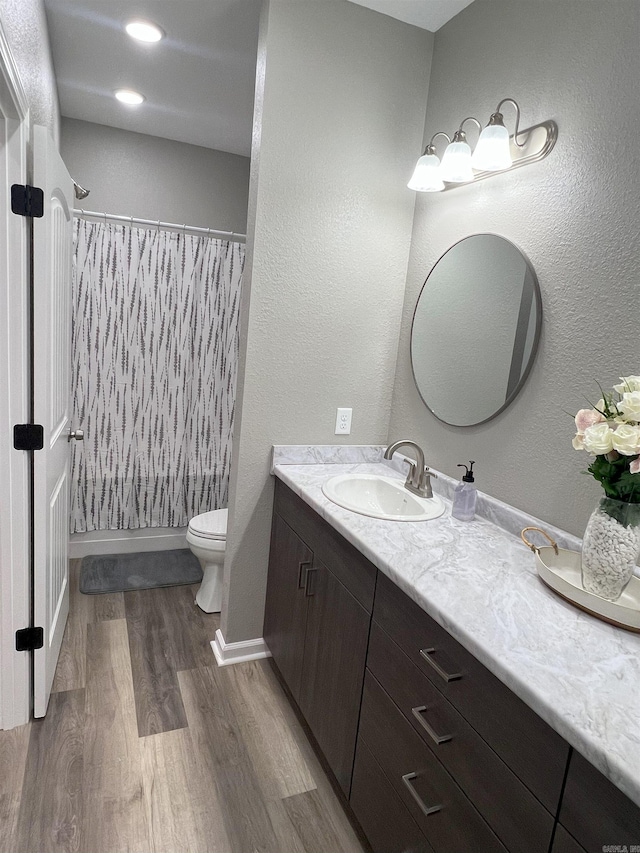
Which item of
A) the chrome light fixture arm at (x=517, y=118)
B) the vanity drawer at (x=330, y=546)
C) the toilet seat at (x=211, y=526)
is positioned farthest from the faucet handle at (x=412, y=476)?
the chrome light fixture arm at (x=517, y=118)

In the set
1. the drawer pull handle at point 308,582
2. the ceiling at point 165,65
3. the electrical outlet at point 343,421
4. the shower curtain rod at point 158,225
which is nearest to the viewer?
the drawer pull handle at point 308,582

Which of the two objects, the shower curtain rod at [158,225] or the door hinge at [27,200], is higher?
the shower curtain rod at [158,225]

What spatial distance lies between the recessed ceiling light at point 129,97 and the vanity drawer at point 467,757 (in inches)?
108

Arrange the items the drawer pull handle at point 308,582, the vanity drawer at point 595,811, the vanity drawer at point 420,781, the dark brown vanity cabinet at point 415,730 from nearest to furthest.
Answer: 1. the vanity drawer at point 595,811
2. the dark brown vanity cabinet at point 415,730
3. the vanity drawer at point 420,781
4. the drawer pull handle at point 308,582

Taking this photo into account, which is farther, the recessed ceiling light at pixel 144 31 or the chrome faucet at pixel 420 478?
the recessed ceiling light at pixel 144 31

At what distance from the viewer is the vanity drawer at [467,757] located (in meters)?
0.86

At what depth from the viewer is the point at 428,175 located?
5.89ft

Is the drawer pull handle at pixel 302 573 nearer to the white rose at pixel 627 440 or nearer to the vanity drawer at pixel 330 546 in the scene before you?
the vanity drawer at pixel 330 546

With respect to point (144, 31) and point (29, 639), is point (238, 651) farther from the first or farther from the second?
point (144, 31)

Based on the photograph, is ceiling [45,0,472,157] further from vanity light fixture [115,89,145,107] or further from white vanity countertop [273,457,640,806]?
white vanity countertop [273,457,640,806]

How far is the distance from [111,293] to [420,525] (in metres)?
2.10

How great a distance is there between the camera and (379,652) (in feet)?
4.38

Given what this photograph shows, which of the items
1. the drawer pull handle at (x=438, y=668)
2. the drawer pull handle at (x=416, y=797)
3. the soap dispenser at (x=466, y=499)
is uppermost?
the soap dispenser at (x=466, y=499)

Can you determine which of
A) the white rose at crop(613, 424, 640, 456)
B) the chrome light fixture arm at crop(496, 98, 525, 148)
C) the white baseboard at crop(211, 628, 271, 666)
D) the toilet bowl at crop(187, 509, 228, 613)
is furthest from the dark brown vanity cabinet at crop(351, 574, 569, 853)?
the chrome light fixture arm at crop(496, 98, 525, 148)
